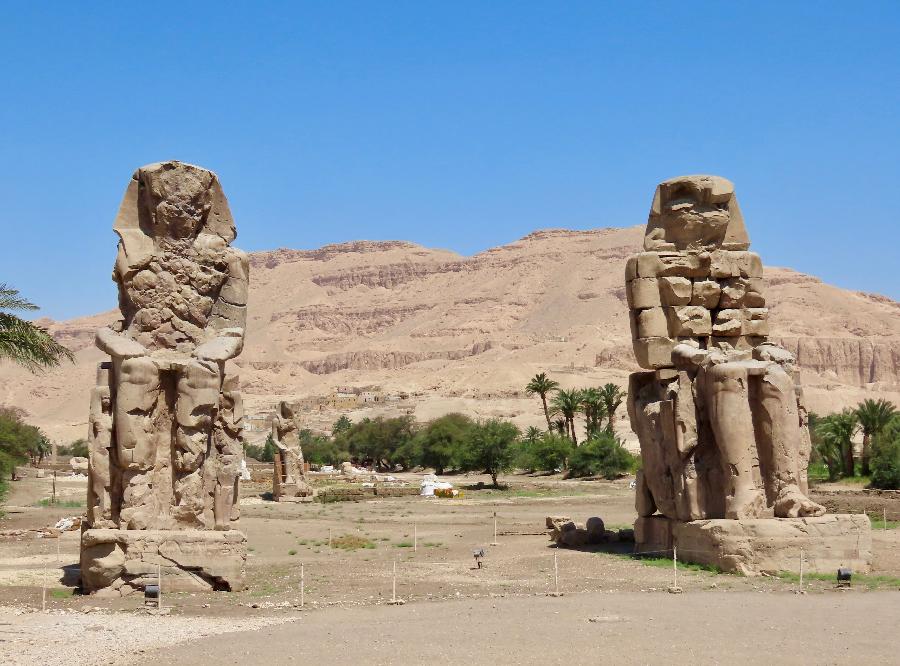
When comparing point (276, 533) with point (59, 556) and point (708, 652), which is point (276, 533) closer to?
point (59, 556)

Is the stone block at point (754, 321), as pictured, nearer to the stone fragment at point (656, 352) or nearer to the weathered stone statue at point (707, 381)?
the weathered stone statue at point (707, 381)

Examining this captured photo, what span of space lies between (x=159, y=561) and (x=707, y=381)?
20.9 feet

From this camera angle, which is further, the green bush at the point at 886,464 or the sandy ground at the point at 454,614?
the green bush at the point at 886,464

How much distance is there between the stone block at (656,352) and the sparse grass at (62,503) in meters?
18.1

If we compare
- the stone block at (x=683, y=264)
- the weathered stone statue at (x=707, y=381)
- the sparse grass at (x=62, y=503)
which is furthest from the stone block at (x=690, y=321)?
the sparse grass at (x=62, y=503)

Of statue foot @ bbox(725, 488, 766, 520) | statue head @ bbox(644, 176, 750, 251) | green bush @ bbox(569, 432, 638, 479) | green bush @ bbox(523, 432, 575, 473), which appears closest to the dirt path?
statue foot @ bbox(725, 488, 766, 520)

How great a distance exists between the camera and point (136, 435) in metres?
11.3

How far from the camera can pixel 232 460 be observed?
12.1 m

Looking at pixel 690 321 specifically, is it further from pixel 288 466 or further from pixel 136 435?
pixel 288 466

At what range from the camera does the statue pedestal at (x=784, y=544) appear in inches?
476

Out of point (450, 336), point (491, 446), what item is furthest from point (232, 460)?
point (450, 336)

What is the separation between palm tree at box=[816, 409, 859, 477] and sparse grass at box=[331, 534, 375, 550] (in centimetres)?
2450

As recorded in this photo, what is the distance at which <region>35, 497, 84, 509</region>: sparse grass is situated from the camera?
28.0 meters

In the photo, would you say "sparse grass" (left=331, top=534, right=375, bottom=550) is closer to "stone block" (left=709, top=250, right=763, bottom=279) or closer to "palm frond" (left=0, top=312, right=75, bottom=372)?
"palm frond" (left=0, top=312, right=75, bottom=372)
